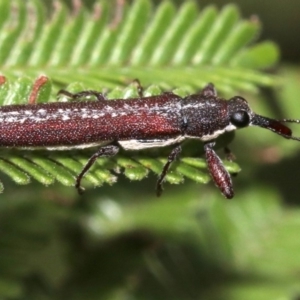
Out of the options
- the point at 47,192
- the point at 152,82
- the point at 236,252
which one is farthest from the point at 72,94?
the point at 236,252

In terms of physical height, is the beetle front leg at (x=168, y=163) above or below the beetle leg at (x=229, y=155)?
above

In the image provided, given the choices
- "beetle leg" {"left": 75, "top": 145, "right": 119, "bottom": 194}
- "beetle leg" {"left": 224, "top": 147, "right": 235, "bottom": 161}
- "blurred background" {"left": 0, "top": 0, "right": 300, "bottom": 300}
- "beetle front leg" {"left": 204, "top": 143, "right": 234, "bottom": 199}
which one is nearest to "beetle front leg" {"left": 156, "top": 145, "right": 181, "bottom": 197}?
"beetle front leg" {"left": 204, "top": 143, "right": 234, "bottom": 199}

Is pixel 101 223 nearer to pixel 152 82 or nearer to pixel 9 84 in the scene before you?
pixel 152 82

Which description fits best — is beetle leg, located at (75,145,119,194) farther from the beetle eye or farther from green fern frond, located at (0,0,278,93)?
the beetle eye

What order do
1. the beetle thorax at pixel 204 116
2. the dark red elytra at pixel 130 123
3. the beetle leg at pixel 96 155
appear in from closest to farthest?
1. the beetle leg at pixel 96 155
2. the dark red elytra at pixel 130 123
3. the beetle thorax at pixel 204 116

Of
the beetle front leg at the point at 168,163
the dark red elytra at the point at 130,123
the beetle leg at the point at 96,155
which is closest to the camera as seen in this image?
the beetle leg at the point at 96,155

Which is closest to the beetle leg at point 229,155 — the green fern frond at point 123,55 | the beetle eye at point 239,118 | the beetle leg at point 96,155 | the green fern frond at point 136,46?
Result: the beetle eye at point 239,118

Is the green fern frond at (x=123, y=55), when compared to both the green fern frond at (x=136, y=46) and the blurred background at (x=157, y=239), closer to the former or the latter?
the green fern frond at (x=136, y=46)
